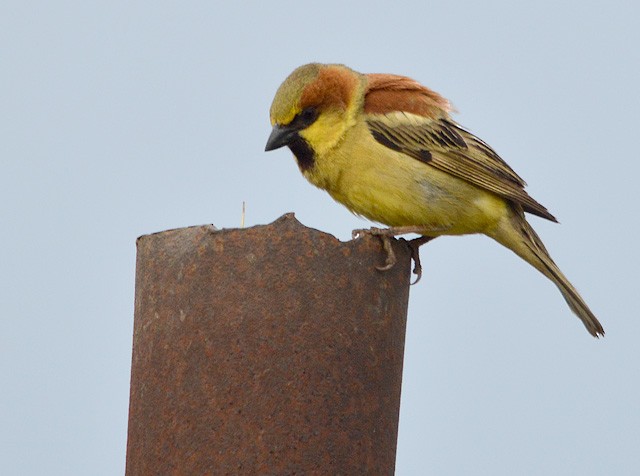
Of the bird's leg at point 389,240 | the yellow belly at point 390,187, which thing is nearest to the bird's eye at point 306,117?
the yellow belly at point 390,187

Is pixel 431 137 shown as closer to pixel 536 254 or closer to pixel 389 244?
pixel 536 254

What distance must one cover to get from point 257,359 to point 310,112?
8.72 feet

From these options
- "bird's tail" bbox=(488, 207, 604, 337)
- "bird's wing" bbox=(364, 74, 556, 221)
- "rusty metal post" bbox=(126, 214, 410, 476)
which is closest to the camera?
"rusty metal post" bbox=(126, 214, 410, 476)

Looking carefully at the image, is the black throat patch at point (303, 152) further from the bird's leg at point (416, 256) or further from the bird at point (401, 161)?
the bird's leg at point (416, 256)

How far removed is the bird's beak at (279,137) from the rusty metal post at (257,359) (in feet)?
6.84

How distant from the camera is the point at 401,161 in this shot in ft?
19.8

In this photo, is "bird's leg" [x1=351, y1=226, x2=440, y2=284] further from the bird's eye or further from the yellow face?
the bird's eye

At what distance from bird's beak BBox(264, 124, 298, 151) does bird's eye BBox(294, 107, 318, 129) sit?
0.07 metres

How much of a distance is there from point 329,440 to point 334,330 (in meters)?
0.42

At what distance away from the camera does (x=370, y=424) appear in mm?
3957

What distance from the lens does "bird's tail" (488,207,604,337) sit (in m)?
6.41

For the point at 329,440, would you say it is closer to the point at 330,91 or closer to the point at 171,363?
the point at 171,363

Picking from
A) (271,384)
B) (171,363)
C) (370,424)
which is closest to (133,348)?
(171,363)

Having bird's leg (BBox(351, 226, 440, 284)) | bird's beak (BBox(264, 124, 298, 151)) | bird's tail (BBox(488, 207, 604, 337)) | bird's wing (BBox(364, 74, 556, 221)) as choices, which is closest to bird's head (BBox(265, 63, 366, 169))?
bird's beak (BBox(264, 124, 298, 151))
